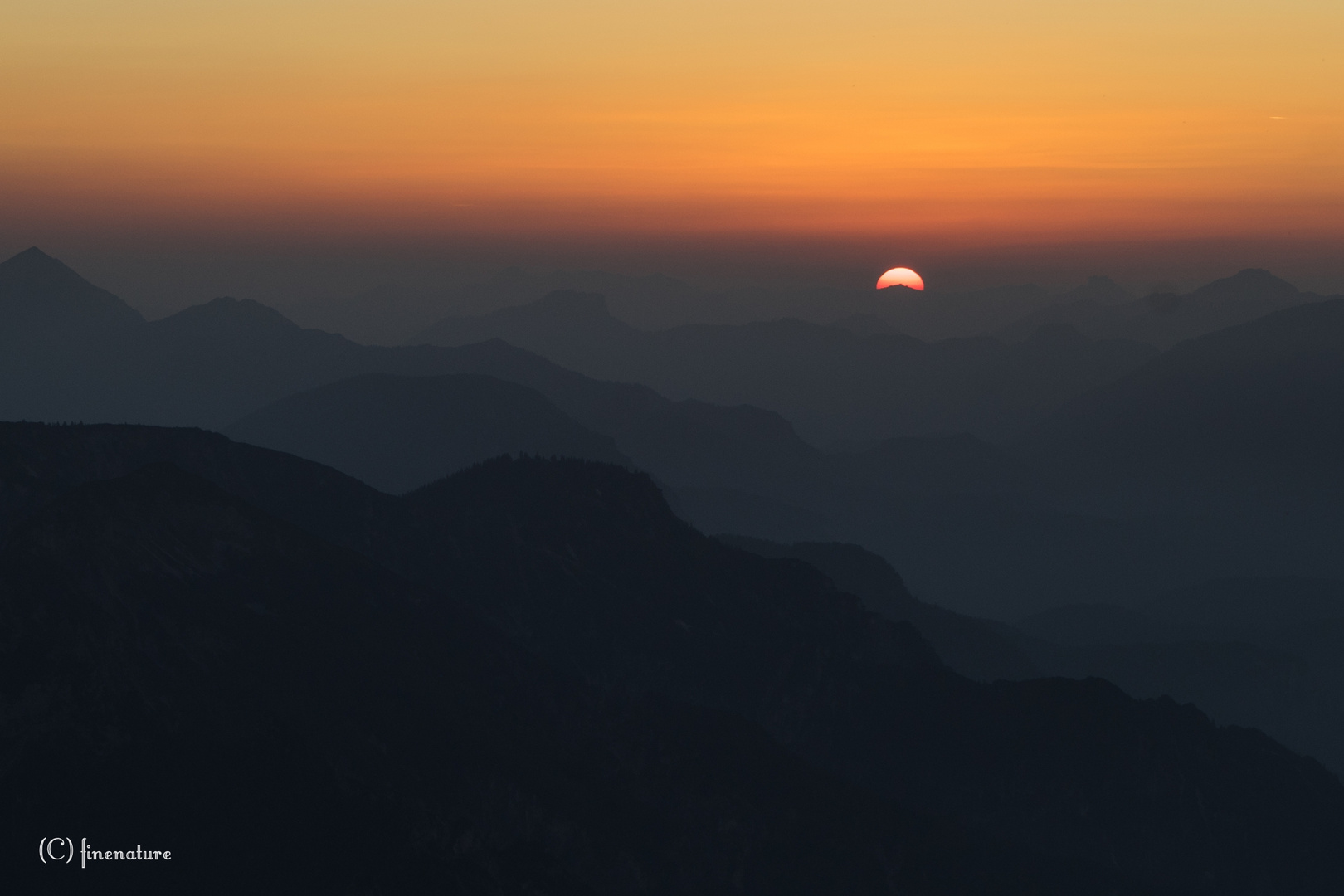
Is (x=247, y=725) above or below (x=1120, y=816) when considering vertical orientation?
above

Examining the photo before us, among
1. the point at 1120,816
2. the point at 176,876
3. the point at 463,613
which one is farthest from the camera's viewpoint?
the point at 1120,816

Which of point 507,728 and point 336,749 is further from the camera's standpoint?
point 507,728

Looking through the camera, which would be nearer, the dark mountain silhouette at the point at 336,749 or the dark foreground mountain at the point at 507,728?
the dark mountain silhouette at the point at 336,749

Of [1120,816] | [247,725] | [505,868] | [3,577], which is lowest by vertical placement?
[1120,816]

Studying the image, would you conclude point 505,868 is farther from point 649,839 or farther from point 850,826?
point 850,826

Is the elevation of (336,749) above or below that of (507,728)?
above

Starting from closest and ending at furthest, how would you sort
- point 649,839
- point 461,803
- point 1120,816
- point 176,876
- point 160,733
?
point 176,876 → point 160,733 → point 461,803 → point 649,839 → point 1120,816

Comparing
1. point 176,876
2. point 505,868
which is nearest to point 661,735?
point 505,868

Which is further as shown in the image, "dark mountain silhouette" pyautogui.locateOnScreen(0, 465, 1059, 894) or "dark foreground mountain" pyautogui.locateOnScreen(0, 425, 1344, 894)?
"dark foreground mountain" pyautogui.locateOnScreen(0, 425, 1344, 894)
